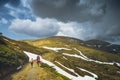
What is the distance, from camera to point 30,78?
56.4m

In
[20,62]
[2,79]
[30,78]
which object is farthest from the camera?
[20,62]

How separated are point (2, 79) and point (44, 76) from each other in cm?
1151

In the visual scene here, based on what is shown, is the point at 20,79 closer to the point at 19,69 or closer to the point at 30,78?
the point at 30,78

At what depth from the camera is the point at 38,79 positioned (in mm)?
57969

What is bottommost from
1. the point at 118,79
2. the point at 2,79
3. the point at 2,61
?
the point at 118,79

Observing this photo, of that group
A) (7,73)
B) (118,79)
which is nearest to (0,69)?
(7,73)

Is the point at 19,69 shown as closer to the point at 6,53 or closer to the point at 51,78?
the point at 6,53

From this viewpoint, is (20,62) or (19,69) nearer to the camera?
(19,69)

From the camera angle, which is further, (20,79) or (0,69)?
(0,69)

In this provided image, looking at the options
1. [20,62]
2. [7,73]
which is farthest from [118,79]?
[7,73]

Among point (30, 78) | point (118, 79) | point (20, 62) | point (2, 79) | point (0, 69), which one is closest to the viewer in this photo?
point (30, 78)

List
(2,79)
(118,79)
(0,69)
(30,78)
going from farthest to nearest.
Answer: (118,79)
(0,69)
(2,79)
(30,78)

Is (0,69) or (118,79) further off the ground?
(0,69)

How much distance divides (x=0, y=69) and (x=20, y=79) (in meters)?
10.5
